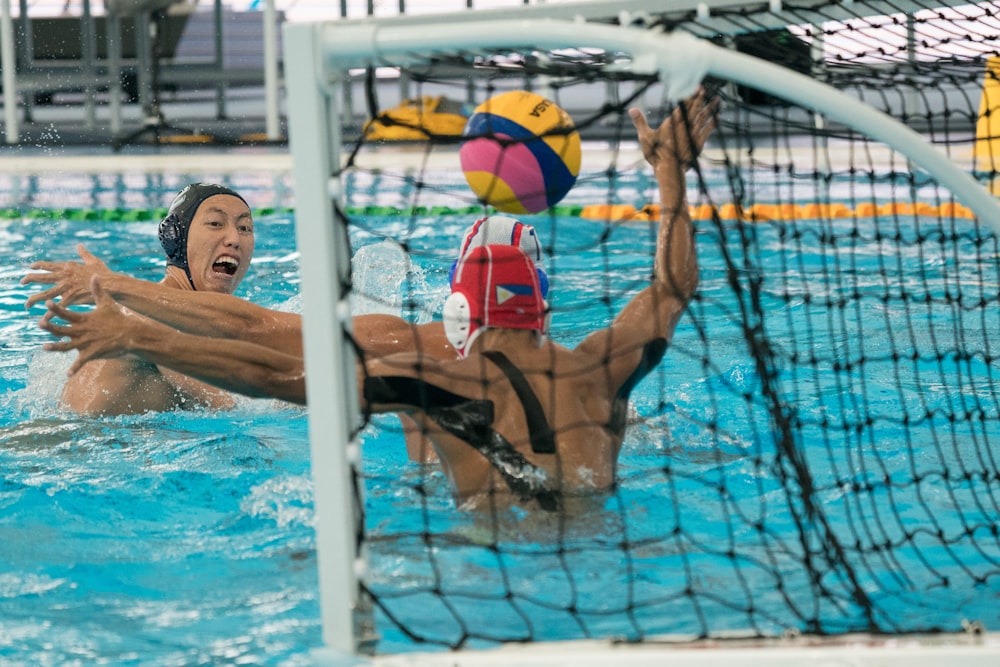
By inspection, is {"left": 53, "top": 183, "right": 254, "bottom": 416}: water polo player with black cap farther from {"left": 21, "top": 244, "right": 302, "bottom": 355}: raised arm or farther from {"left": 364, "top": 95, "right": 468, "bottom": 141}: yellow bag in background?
{"left": 364, "top": 95, "right": 468, "bottom": 141}: yellow bag in background

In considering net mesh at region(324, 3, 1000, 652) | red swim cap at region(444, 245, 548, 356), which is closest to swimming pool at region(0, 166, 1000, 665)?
net mesh at region(324, 3, 1000, 652)

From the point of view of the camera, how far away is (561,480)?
2.62m

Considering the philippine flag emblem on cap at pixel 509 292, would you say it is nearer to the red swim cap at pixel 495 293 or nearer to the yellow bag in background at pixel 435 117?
the red swim cap at pixel 495 293

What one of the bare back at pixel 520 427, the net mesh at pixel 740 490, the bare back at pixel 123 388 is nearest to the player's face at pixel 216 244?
the bare back at pixel 123 388

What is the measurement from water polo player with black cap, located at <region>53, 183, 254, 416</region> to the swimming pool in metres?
0.08

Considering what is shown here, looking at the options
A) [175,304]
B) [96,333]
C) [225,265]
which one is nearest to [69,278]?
[175,304]

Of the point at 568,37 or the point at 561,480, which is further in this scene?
the point at 561,480

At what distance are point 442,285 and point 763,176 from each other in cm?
406

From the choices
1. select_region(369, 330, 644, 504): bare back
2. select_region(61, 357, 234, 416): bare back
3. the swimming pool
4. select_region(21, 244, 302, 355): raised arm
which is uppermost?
select_region(21, 244, 302, 355): raised arm

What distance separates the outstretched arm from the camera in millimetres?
2152

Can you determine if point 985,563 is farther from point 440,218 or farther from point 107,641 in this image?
point 440,218

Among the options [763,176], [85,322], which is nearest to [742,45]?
[85,322]

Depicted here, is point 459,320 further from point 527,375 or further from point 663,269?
point 663,269

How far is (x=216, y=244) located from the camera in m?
3.89
